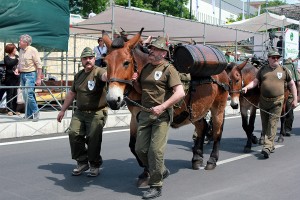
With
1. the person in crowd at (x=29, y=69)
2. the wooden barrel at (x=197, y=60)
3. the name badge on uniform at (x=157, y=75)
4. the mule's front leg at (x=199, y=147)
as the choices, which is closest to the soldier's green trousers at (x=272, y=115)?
the mule's front leg at (x=199, y=147)

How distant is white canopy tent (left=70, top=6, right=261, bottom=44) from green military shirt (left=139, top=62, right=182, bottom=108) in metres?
7.97

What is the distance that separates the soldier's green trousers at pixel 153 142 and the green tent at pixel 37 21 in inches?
278

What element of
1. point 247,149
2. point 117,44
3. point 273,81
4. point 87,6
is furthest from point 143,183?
point 87,6

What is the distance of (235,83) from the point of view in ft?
30.2

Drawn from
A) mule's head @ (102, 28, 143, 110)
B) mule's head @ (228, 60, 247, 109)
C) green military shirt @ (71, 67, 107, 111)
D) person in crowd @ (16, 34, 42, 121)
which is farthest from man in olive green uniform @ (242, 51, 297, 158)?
person in crowd @ (16, 34, 42, 121)

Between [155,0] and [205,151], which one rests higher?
[155,0]

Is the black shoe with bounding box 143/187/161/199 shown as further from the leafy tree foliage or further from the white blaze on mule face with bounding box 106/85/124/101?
the leafy tree foliage

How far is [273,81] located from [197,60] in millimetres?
2796

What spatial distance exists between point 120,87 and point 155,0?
134 ft

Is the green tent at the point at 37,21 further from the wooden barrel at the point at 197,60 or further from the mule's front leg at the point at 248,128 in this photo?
the wooden barrel at the point at 197,60

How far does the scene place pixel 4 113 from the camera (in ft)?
40.2

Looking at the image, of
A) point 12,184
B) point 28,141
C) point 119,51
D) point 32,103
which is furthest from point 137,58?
point 32,103

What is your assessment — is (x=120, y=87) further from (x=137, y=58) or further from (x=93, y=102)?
(x=93, y=102)

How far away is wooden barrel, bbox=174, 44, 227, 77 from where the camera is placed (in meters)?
6.66
